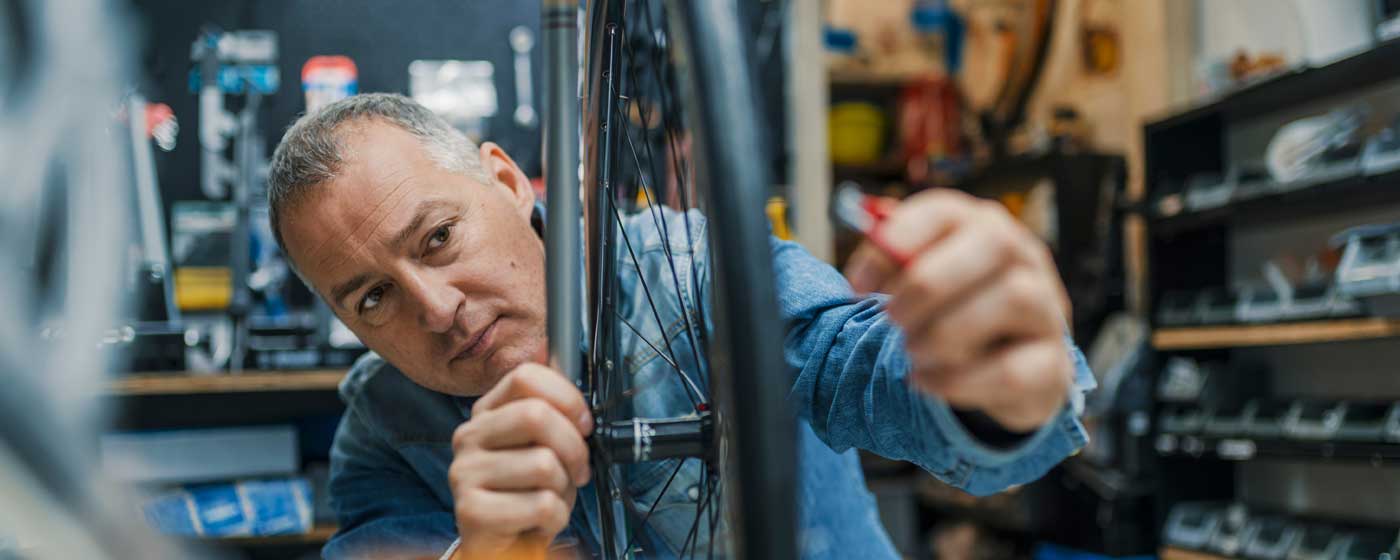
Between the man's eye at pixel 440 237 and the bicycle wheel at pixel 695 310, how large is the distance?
0.18 m

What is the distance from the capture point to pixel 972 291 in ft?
1.77

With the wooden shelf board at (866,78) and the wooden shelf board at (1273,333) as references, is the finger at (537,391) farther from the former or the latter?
the wooden shelf board at (866,78)

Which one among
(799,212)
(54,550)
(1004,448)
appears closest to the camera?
(54,550)

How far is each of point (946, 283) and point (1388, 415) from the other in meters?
2.65

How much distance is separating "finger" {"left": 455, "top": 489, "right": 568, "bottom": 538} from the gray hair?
20.5 inches

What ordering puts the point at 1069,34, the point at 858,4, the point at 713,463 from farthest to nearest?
the point at 858,4 < the point at 1069,34 < the point at 713,463

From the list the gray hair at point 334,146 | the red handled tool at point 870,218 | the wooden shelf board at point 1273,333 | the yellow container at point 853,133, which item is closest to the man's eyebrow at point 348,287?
the gray hair at point 334,146

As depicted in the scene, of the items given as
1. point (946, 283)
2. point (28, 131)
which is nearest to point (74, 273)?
point (28, 131)

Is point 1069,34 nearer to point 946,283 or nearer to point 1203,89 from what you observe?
point 1203,89

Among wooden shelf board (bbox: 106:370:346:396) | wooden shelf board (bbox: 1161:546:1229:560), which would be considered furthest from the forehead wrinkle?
wooden shelf board (bbox: 1161:546:1229:560)

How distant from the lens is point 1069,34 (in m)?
4.96

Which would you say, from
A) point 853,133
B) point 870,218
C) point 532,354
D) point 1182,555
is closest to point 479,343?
point 532,354

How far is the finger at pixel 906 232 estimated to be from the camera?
1.75ft

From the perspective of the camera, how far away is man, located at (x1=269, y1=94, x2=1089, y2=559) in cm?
55
